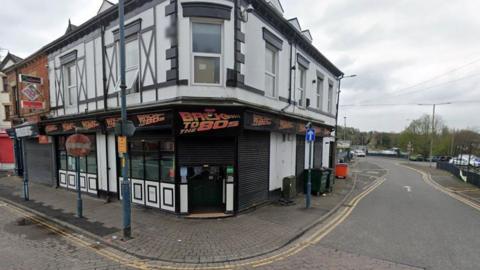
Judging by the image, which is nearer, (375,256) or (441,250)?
(375,256)

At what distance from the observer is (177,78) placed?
Answer: 286 inches

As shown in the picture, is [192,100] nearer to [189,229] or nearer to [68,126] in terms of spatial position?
[189,229]

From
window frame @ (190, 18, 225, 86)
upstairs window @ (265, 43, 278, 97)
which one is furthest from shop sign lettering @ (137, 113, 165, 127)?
upstairs window @ (265, 43, 278, 97)

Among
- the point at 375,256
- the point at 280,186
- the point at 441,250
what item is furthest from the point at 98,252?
the point at 441,250

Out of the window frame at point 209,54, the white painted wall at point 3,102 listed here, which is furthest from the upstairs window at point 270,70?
the white painted wall at point 3,102

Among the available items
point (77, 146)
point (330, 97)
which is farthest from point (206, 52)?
point (330, 97)

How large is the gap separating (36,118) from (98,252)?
1276 centimetres

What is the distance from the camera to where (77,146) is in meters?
7.37

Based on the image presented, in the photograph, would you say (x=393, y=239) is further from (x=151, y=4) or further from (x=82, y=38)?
(x=82, y=38)

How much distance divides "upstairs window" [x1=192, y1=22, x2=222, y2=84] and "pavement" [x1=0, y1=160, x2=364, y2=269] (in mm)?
4469

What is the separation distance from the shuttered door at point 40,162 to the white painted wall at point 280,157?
11776 mm

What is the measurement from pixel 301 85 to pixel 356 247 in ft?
28.0

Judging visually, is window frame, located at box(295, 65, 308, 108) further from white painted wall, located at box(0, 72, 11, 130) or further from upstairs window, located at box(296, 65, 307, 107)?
white painted wall, located at box(0, 72, 11, 130)

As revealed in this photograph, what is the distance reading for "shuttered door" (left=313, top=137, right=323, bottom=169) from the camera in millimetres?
14472
